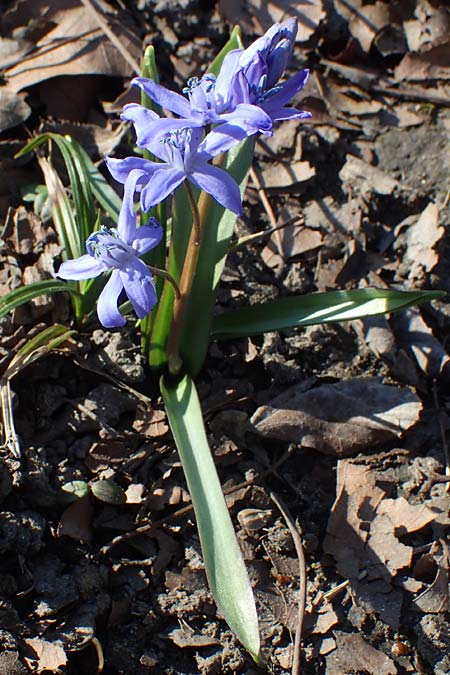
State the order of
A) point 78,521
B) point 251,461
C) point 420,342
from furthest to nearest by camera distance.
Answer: point 420,342
point 251,461
point 78,521

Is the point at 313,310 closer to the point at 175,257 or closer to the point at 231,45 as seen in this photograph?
the point at 175,257

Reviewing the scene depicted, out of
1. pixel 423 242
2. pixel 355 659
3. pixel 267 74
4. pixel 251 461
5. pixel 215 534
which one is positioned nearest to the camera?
pixel 267 74

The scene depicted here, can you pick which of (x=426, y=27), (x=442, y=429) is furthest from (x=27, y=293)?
(x=426, y=27)

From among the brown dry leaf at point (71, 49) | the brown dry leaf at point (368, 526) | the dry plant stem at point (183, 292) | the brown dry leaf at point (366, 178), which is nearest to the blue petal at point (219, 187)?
the dry plant stem at point (183, 292)

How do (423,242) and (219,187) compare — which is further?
(423,242)

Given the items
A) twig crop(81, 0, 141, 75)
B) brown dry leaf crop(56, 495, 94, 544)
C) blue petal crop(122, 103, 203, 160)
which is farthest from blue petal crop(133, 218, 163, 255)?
twig crop(81, 0, 141, 75)

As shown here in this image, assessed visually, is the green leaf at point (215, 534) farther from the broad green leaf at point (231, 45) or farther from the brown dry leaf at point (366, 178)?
the brown dry leaf at point (366, 178)

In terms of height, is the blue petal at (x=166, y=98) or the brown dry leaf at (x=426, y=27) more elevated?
the brown dry leaf at (x=426, y=27)
